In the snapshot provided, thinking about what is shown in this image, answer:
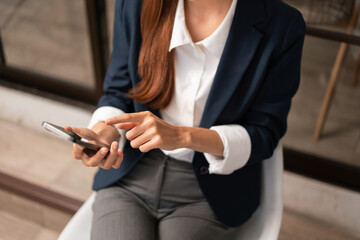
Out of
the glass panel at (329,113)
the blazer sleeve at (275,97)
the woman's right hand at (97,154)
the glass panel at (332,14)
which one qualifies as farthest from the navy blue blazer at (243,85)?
the glass panel at (329,113)

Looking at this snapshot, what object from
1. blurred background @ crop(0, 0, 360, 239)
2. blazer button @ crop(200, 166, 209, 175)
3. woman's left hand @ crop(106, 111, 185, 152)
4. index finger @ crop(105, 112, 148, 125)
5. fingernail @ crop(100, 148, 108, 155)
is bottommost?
blurred background @ crop(0, 0, 360, 239)

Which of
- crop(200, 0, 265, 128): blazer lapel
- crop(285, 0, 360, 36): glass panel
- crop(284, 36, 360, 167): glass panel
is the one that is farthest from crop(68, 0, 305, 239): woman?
crop(284, 36, 360, 167): glass panel

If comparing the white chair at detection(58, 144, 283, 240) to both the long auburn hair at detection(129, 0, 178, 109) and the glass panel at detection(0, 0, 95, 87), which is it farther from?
the glass panel at detection(0, 0, 95, 87)

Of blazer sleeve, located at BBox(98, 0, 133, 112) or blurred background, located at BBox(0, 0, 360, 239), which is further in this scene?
blurred background, located at BBox(0, 0, 360, 239)

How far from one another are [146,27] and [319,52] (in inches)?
37.5

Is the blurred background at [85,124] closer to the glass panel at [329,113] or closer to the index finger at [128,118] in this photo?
the glass panel at [329,113]

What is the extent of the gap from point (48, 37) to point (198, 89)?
149cm

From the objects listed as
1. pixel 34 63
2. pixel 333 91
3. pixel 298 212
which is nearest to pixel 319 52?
pixel 333 91

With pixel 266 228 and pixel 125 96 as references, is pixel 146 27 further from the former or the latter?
pixel 266 228

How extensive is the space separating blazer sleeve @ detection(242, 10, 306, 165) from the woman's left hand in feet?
0.94

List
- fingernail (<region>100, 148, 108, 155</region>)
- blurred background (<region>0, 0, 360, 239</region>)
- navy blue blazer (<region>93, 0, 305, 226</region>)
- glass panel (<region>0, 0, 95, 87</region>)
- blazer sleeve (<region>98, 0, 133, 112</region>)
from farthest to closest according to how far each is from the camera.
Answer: glass panel (<region>0, 0, 95, 87</region>)
blurred background (<region>0, 0, 360, 239</region>)
blazer sleeve (<region>98, 0, 133, 112</region>)
navy blue blazer (<region>93, 0, 305, 226</region>)
fingernail (<region>100, 148, 108, 155</region>)

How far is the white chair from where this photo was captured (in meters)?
1.11

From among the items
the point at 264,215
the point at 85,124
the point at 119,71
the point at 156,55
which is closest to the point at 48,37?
the point at 85,124

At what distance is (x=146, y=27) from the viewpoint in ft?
3.50
